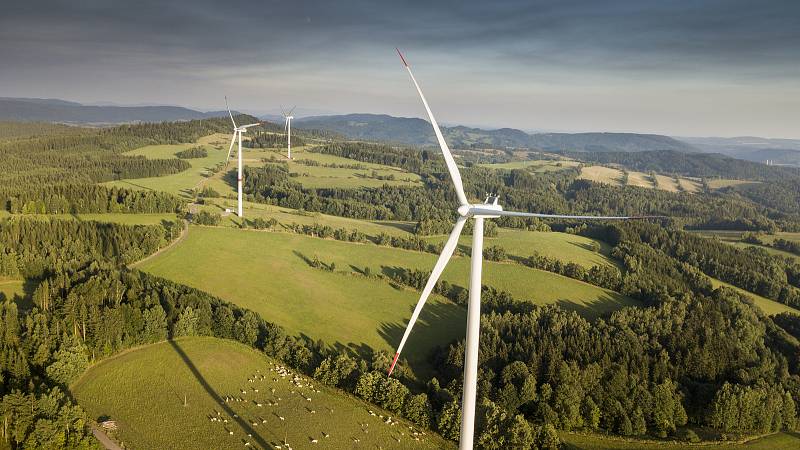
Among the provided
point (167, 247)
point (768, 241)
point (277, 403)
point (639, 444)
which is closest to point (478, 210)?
point (277, 403)

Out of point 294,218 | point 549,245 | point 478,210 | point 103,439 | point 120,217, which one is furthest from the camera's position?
point 294,218

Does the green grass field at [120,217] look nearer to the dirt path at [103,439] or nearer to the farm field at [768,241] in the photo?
the dirt path at [103,439]

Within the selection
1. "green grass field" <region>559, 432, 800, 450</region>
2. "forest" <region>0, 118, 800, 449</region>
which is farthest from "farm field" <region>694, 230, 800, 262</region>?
"green grass field" <region>559, 432, 800, 450</region>

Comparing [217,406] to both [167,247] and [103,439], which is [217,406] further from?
[167,247]

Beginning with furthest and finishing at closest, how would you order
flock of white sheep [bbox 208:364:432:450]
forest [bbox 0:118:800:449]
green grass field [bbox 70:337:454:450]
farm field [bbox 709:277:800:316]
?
farm field [bbox 709:277:800:316]
forest [bbox 0:118:800:449]
flock of white sheep [bbox 208:364:432:450]
green grass field [bbox 70:337:454:450]

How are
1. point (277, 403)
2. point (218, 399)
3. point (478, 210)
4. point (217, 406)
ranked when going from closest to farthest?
point (478, 210)
point (217, 406)
point (218, 399)
point (277, 403)

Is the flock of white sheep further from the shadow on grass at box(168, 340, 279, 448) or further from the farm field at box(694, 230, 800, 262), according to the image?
the farm field at box(694, 230, 800, 262)
